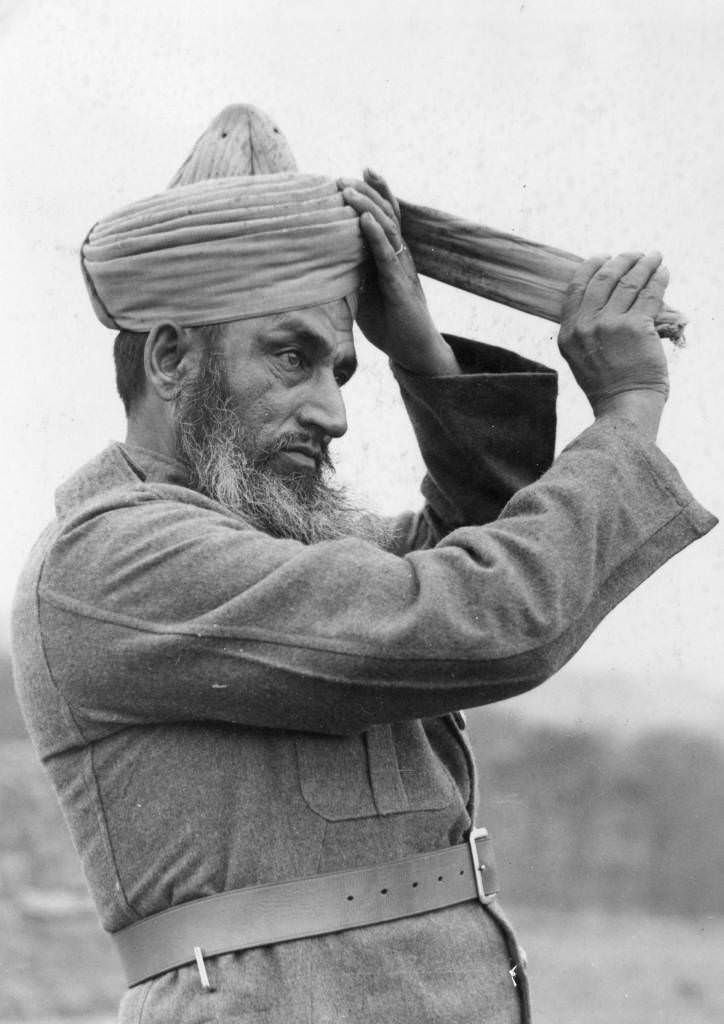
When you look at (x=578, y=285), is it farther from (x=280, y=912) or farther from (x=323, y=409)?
(x=280, y=912)

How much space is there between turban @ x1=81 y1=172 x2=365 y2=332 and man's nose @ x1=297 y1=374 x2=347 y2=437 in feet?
0.36

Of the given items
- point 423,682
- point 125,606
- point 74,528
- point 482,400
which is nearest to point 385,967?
point 423,682

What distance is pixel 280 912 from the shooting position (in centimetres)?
179

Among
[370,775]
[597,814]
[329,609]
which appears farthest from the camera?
[597,814]

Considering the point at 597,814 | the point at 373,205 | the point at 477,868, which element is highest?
the point at 373,205

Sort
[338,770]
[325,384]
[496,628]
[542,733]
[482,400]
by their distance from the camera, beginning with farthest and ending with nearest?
[542,733] → [482,400] → [325,384] → [338,770] → [496,628]

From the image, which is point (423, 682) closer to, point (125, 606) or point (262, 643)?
point (262, 643)

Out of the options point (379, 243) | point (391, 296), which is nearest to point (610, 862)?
point (391, 296)

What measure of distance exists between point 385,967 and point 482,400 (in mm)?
818

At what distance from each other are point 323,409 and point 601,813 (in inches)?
78.8

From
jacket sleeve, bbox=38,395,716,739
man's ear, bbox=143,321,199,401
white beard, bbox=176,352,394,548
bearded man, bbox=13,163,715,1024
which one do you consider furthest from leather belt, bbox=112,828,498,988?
man's ear, bbox=143,321,199,401

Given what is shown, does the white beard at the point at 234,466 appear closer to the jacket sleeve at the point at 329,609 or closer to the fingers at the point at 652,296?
the jacket sleeve at the point at 329,609

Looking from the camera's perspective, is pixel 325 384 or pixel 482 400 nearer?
pixel 325 384

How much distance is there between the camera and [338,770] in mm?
1852
